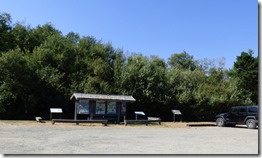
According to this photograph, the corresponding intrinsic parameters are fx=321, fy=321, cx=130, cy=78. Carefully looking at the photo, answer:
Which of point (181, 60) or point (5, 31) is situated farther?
point (181, 60)

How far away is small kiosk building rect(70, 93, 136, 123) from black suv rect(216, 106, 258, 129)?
783 cm

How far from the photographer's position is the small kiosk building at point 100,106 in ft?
85.0

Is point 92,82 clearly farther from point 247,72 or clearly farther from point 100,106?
point 247,72

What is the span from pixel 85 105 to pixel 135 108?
28.0 feet

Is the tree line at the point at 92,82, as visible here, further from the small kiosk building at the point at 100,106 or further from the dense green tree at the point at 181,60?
the dense green tree at the point at 181,60

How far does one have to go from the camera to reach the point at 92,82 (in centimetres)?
3359

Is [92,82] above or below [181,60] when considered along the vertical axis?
below

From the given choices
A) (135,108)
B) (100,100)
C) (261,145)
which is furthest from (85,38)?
(261,145)

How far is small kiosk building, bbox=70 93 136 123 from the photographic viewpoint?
85.0 ft

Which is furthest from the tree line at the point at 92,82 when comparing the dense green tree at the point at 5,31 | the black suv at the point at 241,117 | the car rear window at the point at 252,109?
the car rear window at the point at 252,109

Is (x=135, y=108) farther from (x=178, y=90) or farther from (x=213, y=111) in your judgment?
(x=213, y=111)

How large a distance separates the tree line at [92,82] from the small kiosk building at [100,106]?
5715 mm

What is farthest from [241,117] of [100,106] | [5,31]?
[5,31]

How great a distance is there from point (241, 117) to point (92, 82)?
15674 mm
